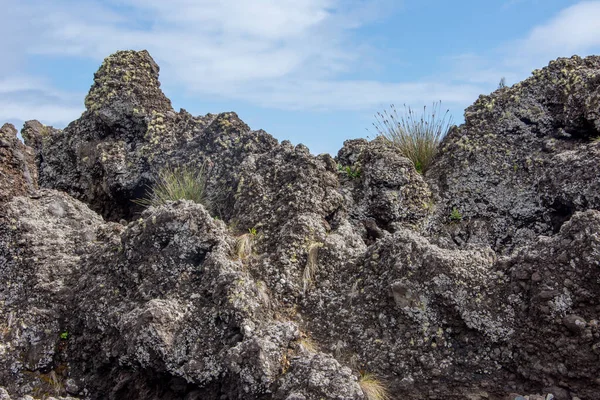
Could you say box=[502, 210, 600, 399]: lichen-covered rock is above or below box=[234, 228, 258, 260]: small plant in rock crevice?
below

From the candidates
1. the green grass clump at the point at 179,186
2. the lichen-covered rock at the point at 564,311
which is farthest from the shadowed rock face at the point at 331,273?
the green grass clump at the point at 179,186

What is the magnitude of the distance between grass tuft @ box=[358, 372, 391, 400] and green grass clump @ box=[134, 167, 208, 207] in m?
3.63

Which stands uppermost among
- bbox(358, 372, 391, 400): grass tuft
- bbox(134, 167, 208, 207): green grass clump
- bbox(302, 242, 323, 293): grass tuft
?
bbox(134, 167, 208, 207): green grass clump

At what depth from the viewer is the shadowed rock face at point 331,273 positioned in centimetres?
512

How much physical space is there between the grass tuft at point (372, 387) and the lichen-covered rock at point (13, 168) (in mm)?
4644

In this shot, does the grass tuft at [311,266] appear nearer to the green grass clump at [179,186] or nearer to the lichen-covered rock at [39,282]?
the green grass clump at [179,186]

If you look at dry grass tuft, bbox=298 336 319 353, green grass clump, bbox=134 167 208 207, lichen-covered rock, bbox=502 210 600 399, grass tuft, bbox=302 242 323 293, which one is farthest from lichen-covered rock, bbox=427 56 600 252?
green grass clump, bbox=134 167 208 207

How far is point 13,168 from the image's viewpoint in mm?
7590

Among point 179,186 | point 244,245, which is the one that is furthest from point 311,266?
point 179,186

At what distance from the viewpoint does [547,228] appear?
6945 millimetres

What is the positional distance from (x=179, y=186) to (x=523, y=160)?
4.43 m

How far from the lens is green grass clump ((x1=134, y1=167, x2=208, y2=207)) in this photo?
8.14 m

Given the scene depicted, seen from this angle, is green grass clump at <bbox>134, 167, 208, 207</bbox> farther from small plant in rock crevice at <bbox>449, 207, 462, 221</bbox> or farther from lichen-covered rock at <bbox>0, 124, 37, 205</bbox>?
small plant in rock crevice at <bbox>449, 207, 462, 221</bbox>

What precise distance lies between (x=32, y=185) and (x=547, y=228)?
6.14 m
